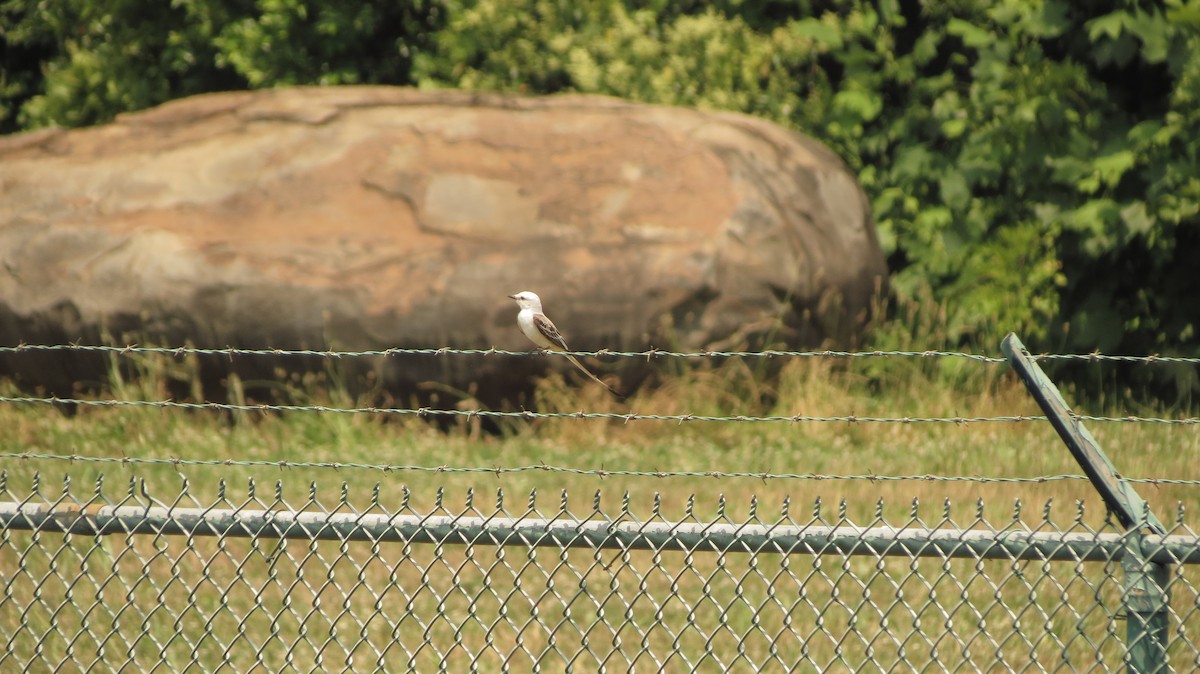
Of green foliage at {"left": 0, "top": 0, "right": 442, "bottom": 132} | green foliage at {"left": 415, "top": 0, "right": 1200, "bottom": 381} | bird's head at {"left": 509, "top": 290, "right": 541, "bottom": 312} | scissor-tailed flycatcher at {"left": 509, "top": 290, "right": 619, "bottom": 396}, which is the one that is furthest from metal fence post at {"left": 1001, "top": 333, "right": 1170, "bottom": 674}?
green foliage at {"left": 0, "top": 0, "right": 442, "bottom": 132}

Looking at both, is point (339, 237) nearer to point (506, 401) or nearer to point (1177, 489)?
point (506, 401)

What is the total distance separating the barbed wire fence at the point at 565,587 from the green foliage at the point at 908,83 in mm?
2852

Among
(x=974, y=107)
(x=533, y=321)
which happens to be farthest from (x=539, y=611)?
(x=974, y=107)

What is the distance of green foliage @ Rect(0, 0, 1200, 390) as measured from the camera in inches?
337

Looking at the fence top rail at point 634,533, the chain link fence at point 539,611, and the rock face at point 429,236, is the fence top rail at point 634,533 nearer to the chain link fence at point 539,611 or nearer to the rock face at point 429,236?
the chain link fence at point 539,611

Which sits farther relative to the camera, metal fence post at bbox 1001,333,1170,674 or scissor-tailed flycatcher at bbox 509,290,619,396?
scissor-tailed flycatcher at bbox 509,290,619,396

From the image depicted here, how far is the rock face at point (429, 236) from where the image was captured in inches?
314

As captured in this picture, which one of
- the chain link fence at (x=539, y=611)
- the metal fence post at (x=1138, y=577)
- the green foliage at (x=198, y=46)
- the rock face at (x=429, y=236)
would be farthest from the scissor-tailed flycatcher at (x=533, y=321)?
the green foliage at (x=198, y=46)

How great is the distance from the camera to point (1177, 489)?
268 inches

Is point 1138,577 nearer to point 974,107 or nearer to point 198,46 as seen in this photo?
point 974,107

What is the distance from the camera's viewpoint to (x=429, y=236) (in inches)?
323

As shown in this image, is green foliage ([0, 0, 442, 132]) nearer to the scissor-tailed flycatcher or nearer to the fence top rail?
the scissor-tailed flycatcher

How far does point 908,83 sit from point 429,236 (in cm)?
461

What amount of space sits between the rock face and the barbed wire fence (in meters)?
1.37
